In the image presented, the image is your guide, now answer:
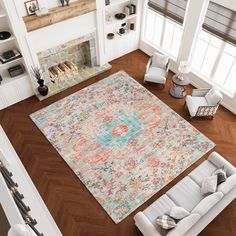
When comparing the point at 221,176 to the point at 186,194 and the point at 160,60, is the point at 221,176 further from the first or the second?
the point at 160,60

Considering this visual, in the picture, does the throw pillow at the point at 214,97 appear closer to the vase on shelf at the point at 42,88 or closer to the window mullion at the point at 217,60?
the window mullion at the point at 217,60

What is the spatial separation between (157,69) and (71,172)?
410 centimetres

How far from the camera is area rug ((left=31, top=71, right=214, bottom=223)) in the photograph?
5773mm

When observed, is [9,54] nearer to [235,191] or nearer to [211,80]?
[211,80]

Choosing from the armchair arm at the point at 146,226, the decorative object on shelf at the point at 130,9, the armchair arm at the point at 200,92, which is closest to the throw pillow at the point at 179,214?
the armchair arm at the point at 146,226

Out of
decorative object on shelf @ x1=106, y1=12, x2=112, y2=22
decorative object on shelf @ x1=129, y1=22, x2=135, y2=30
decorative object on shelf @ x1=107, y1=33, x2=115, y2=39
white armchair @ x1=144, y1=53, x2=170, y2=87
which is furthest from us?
decorative object on shelf @ x1=129, y1=22, x2=135, y2=30

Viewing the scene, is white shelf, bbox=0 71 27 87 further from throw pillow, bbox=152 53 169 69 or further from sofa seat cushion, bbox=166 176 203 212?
sofa seat cushion, bbox=166 176 203 212

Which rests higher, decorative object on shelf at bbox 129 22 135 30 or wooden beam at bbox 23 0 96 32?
wooden beam at bbox 23 0 96 32

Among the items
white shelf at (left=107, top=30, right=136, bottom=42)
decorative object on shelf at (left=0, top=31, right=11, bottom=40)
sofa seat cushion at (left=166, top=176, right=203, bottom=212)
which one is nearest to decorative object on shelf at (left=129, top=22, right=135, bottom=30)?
white shelf at (left=107, top=30, right=136, bottom=42)

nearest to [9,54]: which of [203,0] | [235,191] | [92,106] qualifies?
[92,106]

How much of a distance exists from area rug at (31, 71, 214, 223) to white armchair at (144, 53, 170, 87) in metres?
0.48

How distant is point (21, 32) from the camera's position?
6340 millimetres

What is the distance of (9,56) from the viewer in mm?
6703

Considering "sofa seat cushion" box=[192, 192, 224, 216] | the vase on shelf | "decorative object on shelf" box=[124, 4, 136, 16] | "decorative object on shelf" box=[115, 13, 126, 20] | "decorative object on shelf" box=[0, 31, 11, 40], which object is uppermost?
"decorative object on shelf" box=[0, 31, 11, 40]
